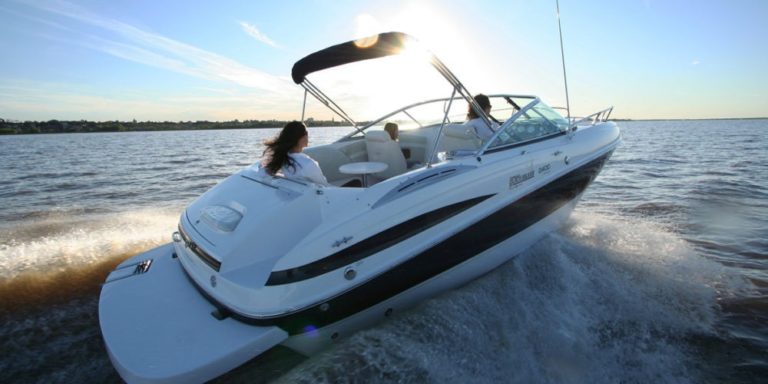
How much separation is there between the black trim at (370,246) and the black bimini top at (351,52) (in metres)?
1.36

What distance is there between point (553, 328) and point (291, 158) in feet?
8.40

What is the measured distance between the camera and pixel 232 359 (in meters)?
2.27

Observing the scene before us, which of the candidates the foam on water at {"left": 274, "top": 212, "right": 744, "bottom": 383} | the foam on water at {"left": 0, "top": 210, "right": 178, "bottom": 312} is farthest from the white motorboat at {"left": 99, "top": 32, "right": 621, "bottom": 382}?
the foam on water at {"left": 0, "top": 210, "right": 178, "bottom": 312}

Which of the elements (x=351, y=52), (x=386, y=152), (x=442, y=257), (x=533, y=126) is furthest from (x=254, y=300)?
(x=533, y=126)

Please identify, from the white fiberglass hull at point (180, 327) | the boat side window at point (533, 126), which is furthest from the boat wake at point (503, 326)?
the boat side window at point (533, 126)

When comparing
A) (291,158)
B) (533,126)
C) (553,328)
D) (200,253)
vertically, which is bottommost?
(553,328)

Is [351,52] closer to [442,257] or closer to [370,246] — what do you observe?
[370,246]

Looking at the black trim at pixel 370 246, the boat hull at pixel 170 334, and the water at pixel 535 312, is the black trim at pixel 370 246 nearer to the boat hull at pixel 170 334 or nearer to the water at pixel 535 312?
the boat hull at pixel 170 334

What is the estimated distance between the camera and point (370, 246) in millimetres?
2770

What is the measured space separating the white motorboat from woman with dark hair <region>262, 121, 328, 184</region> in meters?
0.11

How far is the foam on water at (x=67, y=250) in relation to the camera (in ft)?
12.4

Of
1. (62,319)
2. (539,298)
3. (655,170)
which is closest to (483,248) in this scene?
(539,298)

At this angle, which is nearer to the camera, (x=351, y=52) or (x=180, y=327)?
(x=180, y=327)

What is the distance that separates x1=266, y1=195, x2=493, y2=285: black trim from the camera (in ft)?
8.27
